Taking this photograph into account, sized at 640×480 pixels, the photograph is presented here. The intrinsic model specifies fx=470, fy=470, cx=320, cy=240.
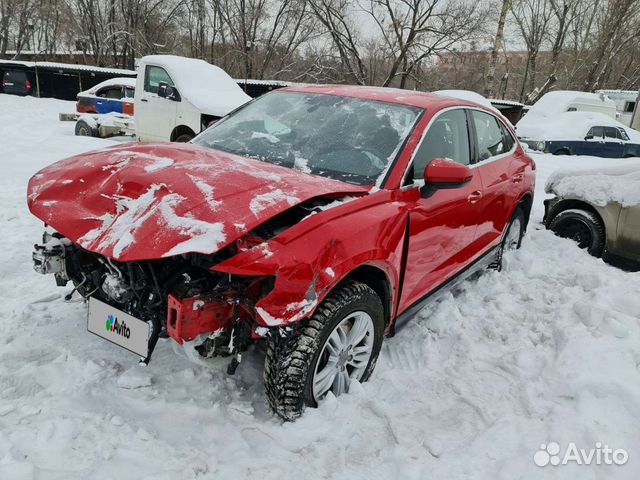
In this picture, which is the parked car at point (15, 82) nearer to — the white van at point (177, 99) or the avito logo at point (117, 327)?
the white van at point (177, 99)

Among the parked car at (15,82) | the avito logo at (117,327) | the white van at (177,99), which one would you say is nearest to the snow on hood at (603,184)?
the avito logo at (117,327)

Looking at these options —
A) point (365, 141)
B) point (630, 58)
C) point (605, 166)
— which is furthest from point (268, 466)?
point (630, 58)

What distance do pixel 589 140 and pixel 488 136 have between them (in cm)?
1386

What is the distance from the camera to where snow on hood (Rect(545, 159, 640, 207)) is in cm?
494

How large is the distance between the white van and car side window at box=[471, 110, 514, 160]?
5.50 meters

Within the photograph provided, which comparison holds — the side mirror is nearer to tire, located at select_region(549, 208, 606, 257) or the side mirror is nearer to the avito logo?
the avito logo

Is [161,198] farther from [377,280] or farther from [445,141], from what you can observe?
[445,141]

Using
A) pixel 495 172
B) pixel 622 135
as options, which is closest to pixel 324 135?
pixel 495 172

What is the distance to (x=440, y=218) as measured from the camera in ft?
10.0

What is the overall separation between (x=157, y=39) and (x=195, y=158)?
3251cm

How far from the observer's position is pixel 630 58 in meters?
35.7

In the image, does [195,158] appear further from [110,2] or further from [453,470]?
[110,2]

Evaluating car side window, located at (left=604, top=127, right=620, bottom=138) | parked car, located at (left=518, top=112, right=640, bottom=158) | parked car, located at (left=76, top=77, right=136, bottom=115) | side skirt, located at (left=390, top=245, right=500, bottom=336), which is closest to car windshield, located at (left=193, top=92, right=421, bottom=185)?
side skirt, located at (left=390, top=245, right=500, bottom=336)

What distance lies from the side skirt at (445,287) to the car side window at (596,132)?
45.3ft
